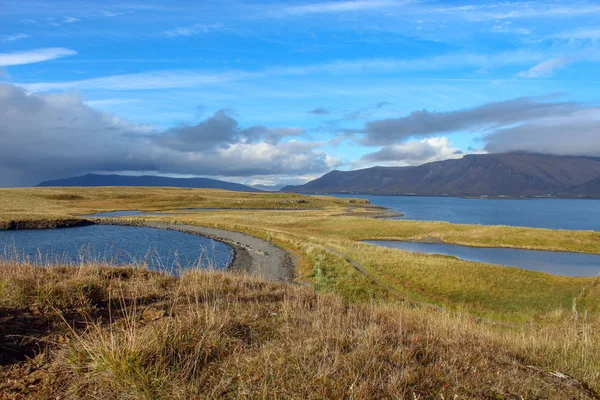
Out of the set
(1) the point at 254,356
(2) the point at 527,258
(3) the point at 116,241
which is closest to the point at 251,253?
(3) the point at 116,241

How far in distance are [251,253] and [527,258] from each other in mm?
41587

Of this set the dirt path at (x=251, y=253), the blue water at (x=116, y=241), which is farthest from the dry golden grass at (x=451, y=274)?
the blue water at (x=116, y=241)

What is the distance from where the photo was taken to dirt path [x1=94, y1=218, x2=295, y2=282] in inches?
1372

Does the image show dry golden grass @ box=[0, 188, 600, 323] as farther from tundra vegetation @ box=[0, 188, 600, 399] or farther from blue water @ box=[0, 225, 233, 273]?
blue water @ box=[0, 225, 233, 273]

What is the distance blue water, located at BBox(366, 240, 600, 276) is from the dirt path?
22.8 metres

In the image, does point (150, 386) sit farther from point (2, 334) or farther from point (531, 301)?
point (531, 301)

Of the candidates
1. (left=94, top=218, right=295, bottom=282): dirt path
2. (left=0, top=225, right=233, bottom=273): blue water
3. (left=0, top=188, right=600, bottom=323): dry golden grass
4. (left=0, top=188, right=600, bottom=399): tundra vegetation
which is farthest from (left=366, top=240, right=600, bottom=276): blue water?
(left=0, top=188, right=600, bottom=399): tundra vegetation

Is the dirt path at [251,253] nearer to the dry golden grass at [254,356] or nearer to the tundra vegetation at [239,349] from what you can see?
the tundra vegetation at [239,349]

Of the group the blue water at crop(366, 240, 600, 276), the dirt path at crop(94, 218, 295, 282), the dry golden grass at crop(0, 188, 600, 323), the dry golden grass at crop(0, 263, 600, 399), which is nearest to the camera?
the dry golden grass at crop(0, 263, 600, 399)

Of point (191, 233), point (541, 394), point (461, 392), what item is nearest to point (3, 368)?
point (461, 392)

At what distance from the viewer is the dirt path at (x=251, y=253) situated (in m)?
34.8

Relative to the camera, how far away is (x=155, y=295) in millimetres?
8992

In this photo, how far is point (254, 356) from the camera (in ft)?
17.7

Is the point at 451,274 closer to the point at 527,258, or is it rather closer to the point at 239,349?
→ the point at 527,258
